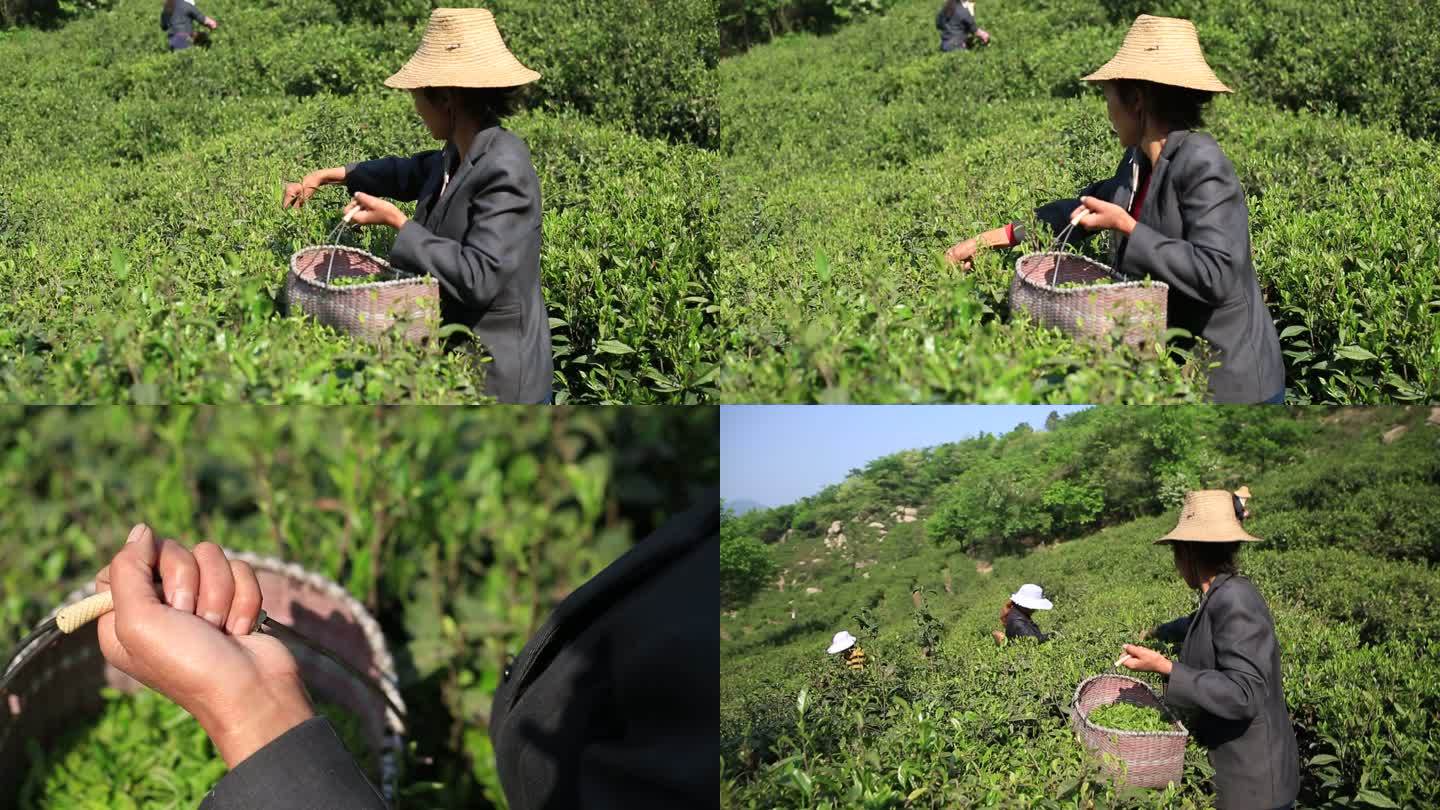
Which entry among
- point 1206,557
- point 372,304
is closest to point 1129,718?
point 1206,557

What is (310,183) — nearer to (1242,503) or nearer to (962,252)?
(962,252)

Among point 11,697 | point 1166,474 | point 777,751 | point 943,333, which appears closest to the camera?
point 777,751

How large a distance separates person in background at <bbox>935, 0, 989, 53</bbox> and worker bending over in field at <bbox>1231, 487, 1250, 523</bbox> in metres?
12.1

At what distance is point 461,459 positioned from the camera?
3295mm

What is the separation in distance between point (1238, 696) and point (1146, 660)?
0.63ft

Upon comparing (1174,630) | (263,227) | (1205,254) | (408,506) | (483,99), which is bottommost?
(263,227)

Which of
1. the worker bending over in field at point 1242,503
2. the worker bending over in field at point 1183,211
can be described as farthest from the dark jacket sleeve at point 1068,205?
the worker bending over in field at point 1242,503

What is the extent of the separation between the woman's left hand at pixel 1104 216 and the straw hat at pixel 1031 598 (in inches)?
46.4

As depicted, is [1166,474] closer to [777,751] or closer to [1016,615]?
A: [1016,615]

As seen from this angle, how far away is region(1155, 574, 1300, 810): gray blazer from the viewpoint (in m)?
2.48

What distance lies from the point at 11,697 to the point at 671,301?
2.81 m

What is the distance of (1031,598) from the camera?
2.57 meters

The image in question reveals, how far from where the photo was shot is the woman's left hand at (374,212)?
3317 mm

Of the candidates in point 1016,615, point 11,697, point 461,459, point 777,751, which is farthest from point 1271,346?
point 11,697
